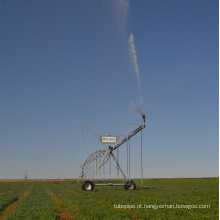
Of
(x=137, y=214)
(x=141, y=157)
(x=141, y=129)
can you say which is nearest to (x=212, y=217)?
(x=137, y=214)

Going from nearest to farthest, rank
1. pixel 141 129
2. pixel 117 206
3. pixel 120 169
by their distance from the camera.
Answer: pixel 117 206 → pixel 141 129 → pixel 120 169

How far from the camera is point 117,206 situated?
18.4 metres

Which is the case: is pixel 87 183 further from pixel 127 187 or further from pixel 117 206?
pixel 117 206

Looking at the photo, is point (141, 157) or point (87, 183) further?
point (87, 183)

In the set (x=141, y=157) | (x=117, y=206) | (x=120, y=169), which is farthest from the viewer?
(x=120, y=169)

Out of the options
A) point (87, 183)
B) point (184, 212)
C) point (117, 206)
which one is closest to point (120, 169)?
point (87, 183)

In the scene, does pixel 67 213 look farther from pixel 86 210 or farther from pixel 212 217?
pixel 212 217

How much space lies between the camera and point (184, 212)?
15.6 meters

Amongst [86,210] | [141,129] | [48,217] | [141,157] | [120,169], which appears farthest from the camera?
[120,169]

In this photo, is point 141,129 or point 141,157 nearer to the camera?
point 141,157

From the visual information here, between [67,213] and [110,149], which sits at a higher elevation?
[110,149]

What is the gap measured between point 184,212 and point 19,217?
9.36m

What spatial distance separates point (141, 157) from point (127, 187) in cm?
604

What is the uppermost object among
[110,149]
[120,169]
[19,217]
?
[110,149]
